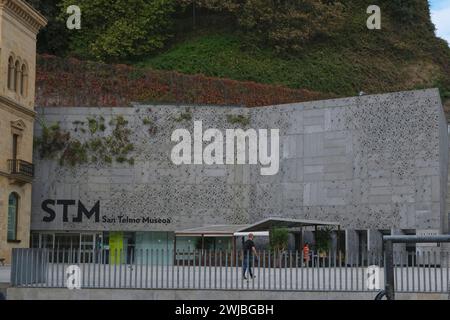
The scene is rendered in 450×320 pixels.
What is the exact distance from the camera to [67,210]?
48000 millimetres

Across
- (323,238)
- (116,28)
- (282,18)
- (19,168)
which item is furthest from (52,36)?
(323,238)

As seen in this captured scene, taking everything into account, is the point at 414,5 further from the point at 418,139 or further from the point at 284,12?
the point at 418,139

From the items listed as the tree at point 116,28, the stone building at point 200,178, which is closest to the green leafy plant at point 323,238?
the stone building at point 200,178

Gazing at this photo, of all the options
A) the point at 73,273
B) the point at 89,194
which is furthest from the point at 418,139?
the point at 73,273

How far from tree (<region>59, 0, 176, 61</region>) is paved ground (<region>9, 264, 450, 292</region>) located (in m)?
40.6

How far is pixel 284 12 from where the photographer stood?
64062 millimetres

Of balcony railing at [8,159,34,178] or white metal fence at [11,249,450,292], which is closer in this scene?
white metal fence at [11,249,450,292]

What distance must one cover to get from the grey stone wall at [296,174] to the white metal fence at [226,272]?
1966 centimetres

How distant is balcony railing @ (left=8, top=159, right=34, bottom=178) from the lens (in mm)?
44125

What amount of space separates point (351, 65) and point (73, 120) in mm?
26704

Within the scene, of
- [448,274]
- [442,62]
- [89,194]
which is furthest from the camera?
[442,62]

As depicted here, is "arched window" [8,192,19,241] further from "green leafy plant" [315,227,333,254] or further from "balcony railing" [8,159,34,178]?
"green leafy plant" [315,227,333,254]

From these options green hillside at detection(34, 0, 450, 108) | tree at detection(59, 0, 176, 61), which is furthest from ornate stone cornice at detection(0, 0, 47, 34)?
green hillside at detection(34, 0, 450, 108)

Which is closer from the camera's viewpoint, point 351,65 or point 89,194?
point 89,194
